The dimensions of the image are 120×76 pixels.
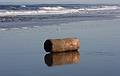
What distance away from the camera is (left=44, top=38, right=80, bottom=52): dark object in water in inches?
675

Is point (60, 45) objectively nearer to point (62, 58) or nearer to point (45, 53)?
point (45, 53)

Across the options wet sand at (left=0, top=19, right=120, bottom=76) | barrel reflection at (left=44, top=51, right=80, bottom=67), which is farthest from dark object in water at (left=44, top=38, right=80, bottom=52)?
wet sand at (left=0, top=19, right=120, bottom=76)

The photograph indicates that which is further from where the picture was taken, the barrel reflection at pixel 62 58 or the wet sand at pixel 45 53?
the barrel reflection at pixel 62 58

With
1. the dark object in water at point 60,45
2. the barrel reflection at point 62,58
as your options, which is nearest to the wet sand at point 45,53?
the barrel reflection at point 62,58

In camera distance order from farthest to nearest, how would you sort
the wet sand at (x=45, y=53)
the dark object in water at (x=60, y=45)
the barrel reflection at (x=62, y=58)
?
the dark object in water at (x=60, y=45)
the barrel reflection at (x=62, y=58)
the wet sand at (x=45, y=53)

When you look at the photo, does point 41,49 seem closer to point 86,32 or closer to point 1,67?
point 1,67

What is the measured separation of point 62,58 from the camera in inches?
630

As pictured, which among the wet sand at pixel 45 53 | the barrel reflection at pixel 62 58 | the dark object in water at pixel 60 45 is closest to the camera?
the wet sand at pixel 45 53

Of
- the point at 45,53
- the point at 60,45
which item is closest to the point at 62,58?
the point at 60,45

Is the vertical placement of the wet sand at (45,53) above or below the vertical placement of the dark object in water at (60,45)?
below

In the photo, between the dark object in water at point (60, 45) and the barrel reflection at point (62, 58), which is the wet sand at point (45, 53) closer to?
the barrel reflection at point (62, 58)

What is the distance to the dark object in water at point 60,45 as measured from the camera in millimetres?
17156

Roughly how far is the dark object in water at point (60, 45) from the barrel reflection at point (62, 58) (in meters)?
0.22

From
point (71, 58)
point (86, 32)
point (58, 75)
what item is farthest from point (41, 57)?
point (86, 32)
